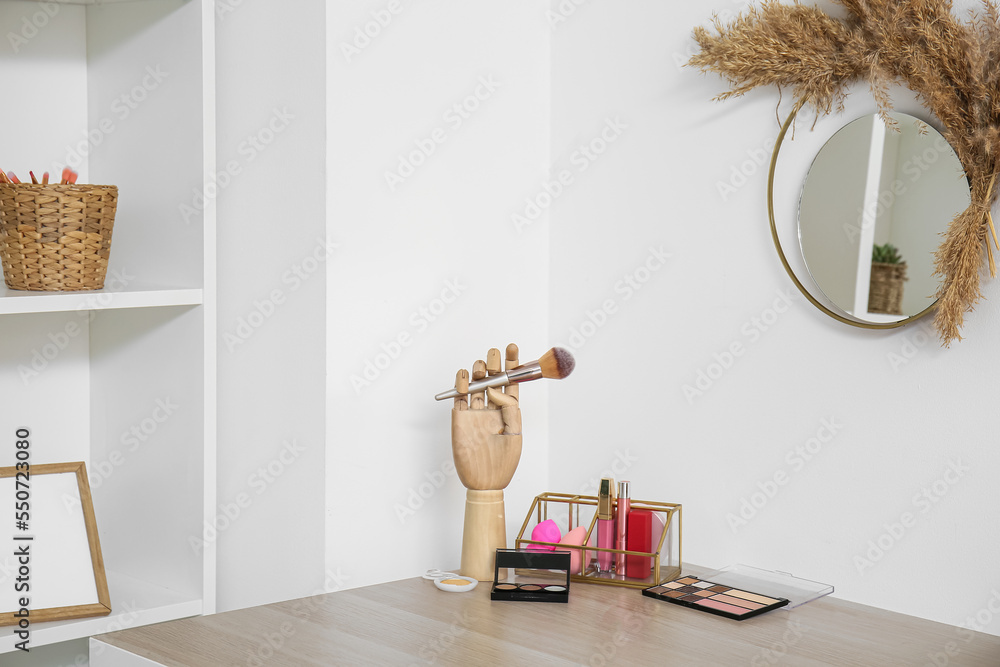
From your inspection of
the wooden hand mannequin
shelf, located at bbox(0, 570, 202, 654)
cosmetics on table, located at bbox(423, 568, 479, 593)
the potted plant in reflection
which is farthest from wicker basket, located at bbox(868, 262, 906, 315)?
shelf, located at bbox(0, 570, 202, 654)

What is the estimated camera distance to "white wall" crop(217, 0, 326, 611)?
1.45 meters

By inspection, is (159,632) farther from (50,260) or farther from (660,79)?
(660,79)

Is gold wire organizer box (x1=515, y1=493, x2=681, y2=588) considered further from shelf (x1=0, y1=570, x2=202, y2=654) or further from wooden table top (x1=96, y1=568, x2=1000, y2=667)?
shelf (x1=0, y1=570, x2=202, y2=654)

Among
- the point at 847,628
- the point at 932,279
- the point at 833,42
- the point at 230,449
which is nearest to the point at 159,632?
the point at 230,449

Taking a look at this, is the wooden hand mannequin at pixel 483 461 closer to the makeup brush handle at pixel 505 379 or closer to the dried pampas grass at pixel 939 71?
the makeup brush handle at pixel 505 379

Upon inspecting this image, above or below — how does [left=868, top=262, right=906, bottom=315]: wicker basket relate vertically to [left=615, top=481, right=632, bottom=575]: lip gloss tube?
above

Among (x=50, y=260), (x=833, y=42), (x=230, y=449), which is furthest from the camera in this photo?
(x=230, y=449)

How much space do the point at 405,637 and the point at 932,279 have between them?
0.84 metres

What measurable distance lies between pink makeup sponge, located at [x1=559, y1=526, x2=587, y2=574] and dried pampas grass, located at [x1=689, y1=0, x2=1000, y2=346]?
0.61 m

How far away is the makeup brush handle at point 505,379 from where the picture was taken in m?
1.46

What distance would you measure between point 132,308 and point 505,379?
70 centimetres

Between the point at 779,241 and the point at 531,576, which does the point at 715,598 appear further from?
the point at 779,241

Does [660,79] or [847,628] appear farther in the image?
[660,79]

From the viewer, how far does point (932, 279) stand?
1264mm
